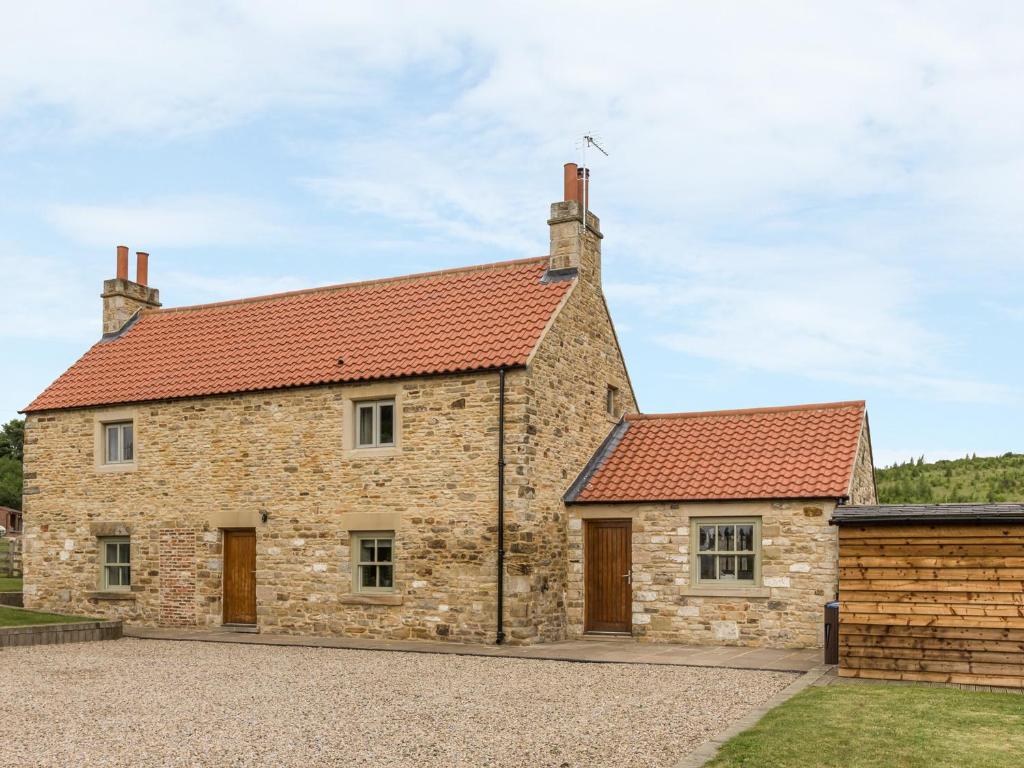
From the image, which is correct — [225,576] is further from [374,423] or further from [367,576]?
[374,423]

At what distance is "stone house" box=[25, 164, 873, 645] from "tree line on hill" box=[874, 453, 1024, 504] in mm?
16768

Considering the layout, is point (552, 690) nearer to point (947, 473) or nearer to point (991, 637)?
point (991, 637)

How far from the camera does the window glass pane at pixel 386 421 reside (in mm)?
20203

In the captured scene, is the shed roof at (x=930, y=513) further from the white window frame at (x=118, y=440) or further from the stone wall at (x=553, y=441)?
the white window frame at (x=118, y=440)

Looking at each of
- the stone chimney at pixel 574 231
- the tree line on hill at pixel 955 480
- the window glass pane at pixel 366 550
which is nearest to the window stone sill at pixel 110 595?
the window glass pane at pixel 366 550

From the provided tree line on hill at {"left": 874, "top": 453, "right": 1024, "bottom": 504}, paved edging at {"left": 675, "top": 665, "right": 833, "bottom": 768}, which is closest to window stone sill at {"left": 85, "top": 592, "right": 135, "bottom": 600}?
paved edging at {"left": 675, "top": 665, "right": 833, "bottom": 768}

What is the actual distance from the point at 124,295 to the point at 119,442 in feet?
15.9

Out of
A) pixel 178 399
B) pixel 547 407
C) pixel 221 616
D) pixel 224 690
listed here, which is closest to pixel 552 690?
pixel 224 690

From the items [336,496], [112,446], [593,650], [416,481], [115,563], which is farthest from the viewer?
[112,446]

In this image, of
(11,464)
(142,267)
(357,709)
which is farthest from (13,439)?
(357,709)

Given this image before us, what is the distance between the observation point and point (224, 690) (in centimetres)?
1336

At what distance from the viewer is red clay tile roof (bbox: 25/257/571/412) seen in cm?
2020

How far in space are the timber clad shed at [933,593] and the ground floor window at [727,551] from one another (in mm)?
4571

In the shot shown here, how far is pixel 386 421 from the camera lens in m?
20.3
